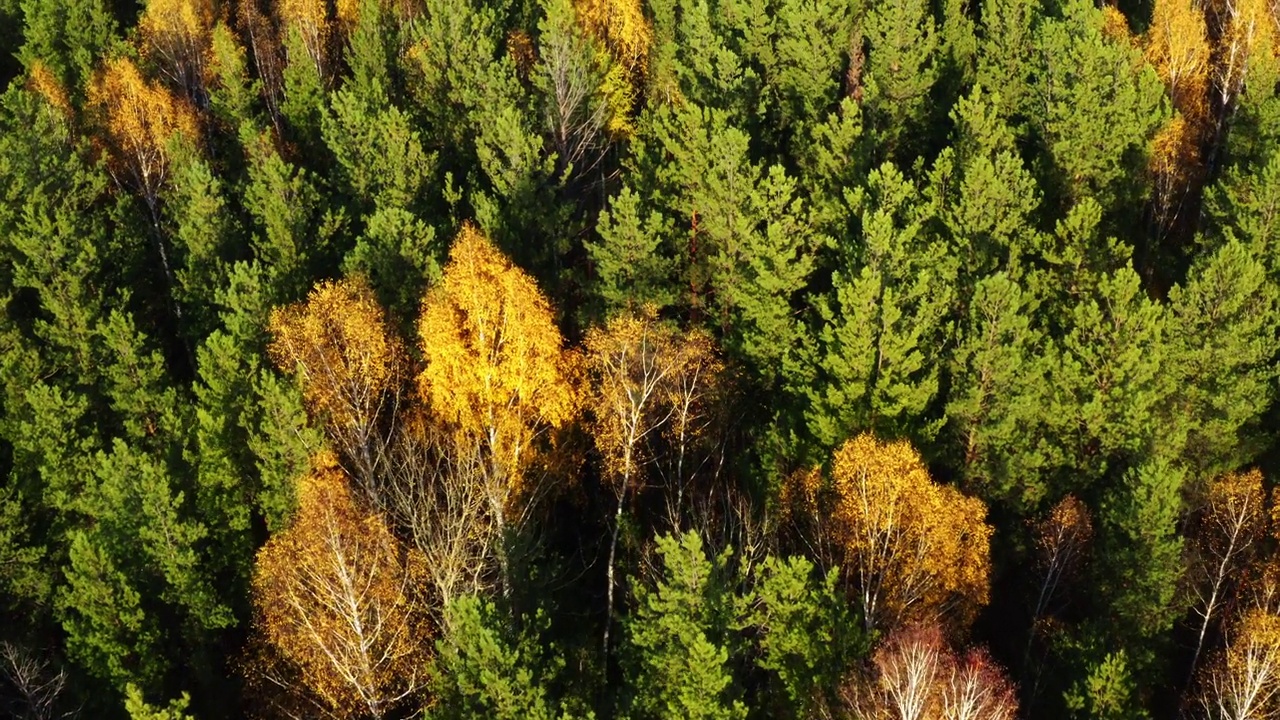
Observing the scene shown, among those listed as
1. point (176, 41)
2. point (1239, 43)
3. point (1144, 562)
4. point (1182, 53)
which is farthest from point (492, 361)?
point (1239, 43)

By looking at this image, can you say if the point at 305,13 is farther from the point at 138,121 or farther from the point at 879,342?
the point at 879,342

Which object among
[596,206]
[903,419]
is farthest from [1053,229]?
[596,206]

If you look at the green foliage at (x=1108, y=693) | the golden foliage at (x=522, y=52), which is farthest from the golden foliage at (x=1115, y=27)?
the green foliage at (x=1108, y=693)

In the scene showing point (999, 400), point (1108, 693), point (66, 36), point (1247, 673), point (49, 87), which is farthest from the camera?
point (66, 36)

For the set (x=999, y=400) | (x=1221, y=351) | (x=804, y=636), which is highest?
(x=1221, y=351)

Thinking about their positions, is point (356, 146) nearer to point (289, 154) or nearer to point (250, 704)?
point (289, 154)

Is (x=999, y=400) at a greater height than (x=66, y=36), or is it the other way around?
(x=66, y=36)

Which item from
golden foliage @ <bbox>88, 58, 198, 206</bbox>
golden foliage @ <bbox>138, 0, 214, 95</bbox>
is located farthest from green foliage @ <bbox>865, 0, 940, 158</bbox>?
golden foliage @ <bbox>138, 0, 214, 95</bbox>

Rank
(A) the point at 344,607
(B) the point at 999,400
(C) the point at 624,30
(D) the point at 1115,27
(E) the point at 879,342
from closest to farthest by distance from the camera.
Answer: (A) the point at 344,607
(E) the point at 879,342
(B) the point at 999,400
(D) the point at 1115,27
(C) the point at 624,30

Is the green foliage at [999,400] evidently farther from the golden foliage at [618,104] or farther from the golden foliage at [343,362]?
the golden foliage at [618,104]

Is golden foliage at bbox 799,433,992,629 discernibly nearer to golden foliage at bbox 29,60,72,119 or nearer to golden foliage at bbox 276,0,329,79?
golden foliage at bbox 276,0,329,79
